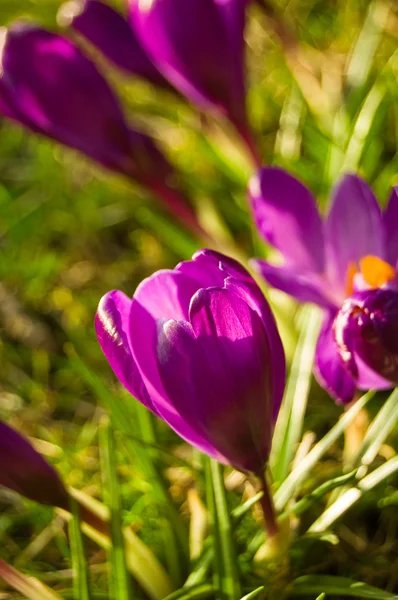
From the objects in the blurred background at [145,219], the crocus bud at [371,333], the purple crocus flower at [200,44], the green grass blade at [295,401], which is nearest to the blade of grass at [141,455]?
the blurred background at [145,219]

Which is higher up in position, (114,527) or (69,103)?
(69,103)

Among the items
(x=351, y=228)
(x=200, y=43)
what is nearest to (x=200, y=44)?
(x=200, y=43)

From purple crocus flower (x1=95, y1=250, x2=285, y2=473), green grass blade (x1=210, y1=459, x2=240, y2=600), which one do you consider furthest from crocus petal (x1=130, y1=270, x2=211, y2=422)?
green grass blade (x1=210, y1=459, x2=240, y2=600)

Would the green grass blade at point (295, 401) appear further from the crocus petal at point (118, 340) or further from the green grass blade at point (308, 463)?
the crocus petal at point (118, 340)

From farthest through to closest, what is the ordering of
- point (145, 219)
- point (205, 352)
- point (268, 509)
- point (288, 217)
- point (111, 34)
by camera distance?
point (145, 219)
point (111, 34)
point (288, 217)
point (268, 509)
point (205, 352)

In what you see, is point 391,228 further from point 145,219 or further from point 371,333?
point 145,219

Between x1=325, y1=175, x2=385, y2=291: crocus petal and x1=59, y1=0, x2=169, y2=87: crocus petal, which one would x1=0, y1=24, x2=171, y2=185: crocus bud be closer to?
x1=59, y1=0, x2=169, y2=87: crocus petal

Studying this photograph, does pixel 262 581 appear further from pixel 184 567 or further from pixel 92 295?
pixel 92 295

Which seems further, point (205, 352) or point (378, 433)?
point (378, 433)
